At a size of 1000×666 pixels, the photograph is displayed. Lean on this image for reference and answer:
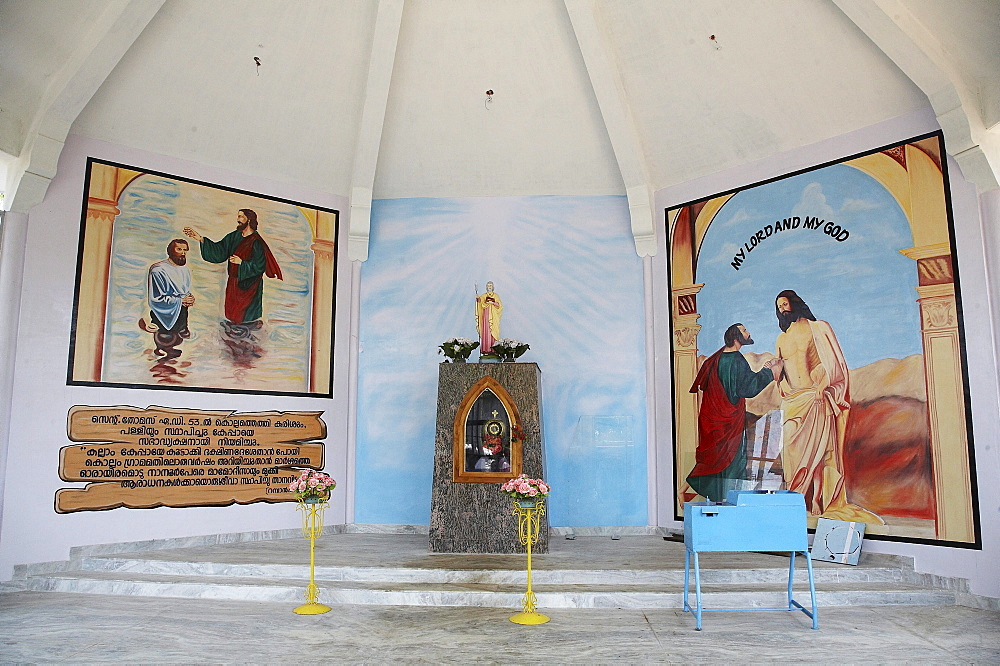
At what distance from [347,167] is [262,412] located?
3.68 meters

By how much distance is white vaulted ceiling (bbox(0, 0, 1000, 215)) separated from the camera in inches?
309

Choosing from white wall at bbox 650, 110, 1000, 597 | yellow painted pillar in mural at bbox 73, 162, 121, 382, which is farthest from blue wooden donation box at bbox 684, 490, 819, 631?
yellow painted pillar in mural at bbox 73, 162, 121, 382

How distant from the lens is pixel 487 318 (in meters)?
9.16

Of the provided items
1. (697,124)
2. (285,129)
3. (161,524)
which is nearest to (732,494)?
(697,124)

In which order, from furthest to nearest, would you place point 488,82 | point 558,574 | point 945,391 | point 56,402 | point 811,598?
point 488,82 → point 56,402 → point 945,391 → point 558,574 → point 811,598

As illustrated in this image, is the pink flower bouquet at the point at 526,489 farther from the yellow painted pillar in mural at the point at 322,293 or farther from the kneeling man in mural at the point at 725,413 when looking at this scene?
the yellow painted pillar in mural at the point at 322,293

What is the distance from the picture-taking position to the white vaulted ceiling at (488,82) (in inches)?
309

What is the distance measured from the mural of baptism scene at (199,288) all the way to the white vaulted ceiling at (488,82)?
60 centimetres

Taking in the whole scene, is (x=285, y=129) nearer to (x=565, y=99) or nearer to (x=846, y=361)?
(x=565, y=99)

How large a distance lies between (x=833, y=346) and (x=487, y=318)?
13.4ft

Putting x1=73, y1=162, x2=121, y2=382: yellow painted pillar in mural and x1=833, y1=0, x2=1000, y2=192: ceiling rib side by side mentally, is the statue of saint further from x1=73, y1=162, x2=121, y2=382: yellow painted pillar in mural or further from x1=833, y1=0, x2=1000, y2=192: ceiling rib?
x1=833, y1=0, x2=1000, y2=192: ceiling rib

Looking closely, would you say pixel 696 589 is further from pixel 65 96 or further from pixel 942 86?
pixel 65 96

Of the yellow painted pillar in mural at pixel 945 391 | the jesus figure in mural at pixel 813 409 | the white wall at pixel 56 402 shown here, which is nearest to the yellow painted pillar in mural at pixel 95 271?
the white wall at pixel 56 402

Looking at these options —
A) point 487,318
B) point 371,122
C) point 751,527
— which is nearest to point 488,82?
point 371,122
